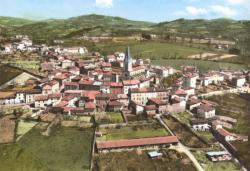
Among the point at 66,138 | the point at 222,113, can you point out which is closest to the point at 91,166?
the point at 66,138

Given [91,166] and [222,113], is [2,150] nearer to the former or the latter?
[91,166]

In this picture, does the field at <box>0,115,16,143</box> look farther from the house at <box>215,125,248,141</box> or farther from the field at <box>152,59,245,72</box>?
the field at <box>152,59,245,72</box>

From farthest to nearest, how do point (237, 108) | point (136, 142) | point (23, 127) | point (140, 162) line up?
point (237, 108)
point (23, 127)
point (136, 142)
point (140, 162)

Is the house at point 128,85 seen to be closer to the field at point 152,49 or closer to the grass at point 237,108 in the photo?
the grass at point 237,108

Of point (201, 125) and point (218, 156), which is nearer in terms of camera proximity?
point (218, 156)

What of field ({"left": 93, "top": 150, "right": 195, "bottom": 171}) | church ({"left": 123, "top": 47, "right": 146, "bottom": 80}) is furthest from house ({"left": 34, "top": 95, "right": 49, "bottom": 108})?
field ({"left": 93, "top": 150, "right": 195, "bottom": 171})

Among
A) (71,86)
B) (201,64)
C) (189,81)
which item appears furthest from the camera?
(201,64)

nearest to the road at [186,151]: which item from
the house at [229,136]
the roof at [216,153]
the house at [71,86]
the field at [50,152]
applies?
the roof at [216,153]

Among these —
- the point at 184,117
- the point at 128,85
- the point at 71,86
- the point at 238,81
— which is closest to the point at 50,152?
the point at 184,117

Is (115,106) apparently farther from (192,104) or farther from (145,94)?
(192,104)
